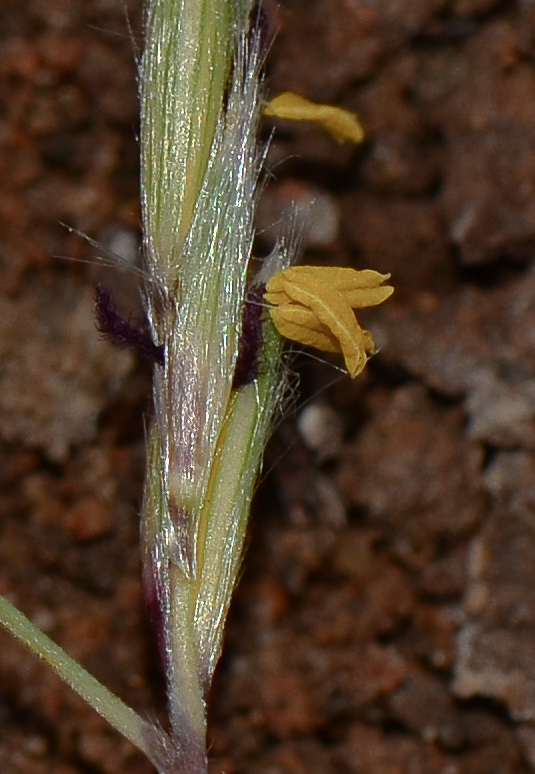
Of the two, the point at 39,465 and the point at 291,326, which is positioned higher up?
the point at 291,326

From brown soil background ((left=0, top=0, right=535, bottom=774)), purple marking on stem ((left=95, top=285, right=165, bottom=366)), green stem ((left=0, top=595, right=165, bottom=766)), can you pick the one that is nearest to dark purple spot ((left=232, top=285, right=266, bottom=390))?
purple marking on stem ((left=95, top=285, right=165, bottom=366))

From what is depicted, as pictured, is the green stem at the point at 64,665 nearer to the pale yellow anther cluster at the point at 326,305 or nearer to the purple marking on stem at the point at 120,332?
the purple marking on stem at the point at 120,332

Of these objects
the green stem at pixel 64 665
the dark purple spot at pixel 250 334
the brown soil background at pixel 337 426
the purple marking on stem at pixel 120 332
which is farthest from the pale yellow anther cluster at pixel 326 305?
the brown soil background at pixel 337 426

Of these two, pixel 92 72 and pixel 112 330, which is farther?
pixel 92 72

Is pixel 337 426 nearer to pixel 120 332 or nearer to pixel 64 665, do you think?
pixel 120 332

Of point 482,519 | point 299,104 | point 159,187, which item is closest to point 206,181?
point 159,187

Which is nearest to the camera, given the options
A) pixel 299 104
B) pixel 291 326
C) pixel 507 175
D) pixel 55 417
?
pixel 291 326

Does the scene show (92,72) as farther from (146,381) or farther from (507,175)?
(507,175)
